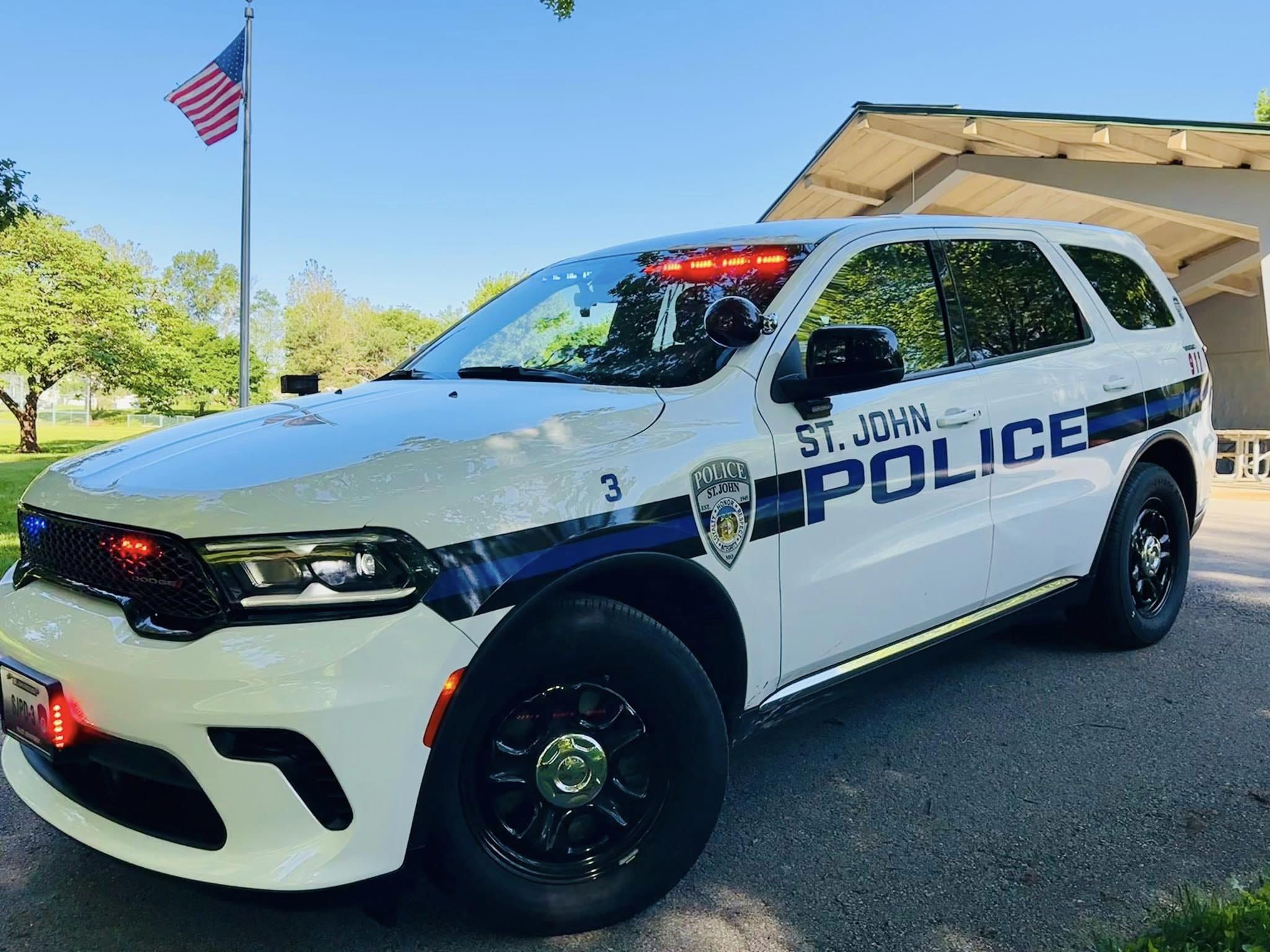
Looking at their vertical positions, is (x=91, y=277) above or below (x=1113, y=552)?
above

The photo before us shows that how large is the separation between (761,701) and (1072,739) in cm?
151

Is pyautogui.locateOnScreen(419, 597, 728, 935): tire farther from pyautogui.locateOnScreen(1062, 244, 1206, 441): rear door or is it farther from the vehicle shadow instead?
pyautogui.locateOnScreen(1062, 244, 1206, 441): rear door

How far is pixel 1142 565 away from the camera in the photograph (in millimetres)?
4473

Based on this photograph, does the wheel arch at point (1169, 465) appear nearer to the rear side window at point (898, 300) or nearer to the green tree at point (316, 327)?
the rear side window at point (898, 300)

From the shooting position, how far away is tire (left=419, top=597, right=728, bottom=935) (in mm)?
2150

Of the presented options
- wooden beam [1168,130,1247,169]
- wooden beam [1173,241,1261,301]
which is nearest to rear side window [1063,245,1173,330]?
wooden beam [1168,130,1247,169]

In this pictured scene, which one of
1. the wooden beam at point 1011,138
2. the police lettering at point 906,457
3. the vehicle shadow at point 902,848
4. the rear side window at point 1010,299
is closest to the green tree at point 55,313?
the wooden beam at point 1011,138

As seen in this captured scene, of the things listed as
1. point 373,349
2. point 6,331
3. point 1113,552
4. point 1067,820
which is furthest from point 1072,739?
point 373,349

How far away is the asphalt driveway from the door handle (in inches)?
46.1

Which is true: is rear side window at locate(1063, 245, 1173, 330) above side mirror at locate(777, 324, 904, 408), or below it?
above

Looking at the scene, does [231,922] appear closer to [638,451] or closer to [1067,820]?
→ [638,451]

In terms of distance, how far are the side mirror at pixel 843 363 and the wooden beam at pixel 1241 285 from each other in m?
17.7

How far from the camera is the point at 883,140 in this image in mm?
13367

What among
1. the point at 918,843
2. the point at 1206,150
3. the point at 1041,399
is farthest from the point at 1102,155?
the point at 918,843
